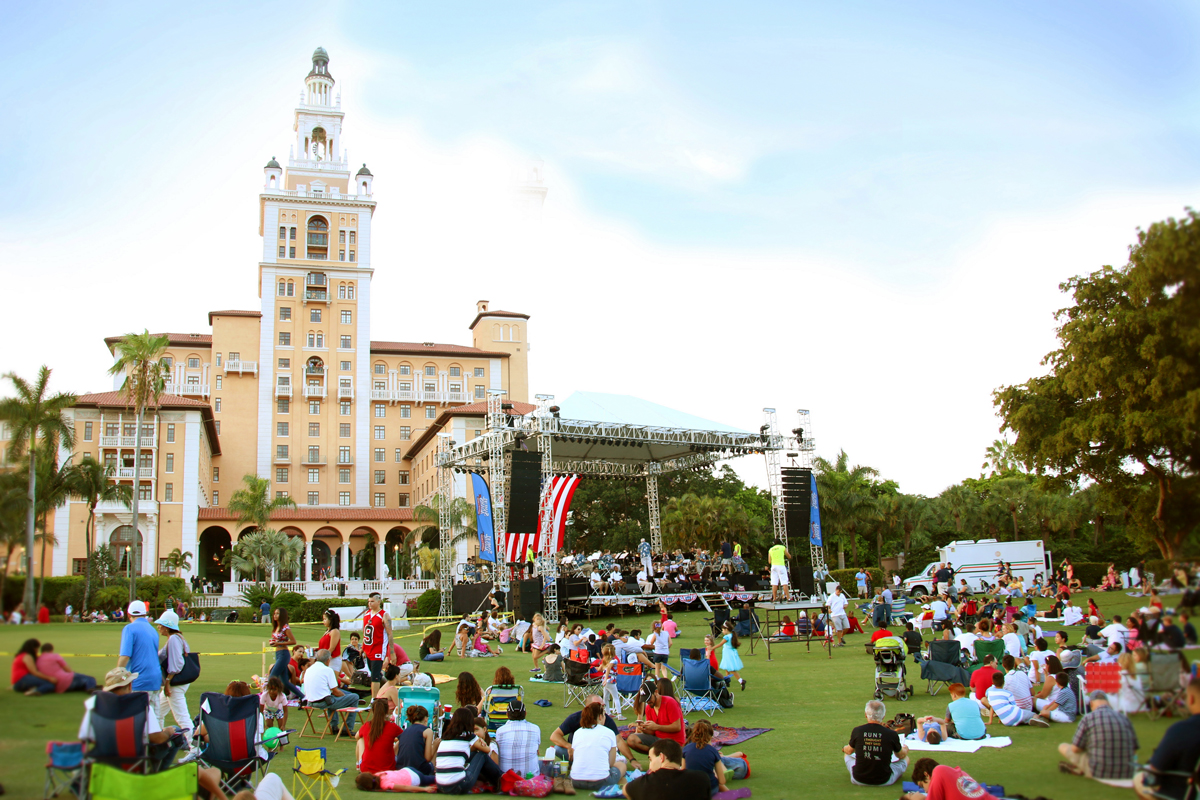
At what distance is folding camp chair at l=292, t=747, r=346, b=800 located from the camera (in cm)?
666

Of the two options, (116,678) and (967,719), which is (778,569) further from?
(116,678)

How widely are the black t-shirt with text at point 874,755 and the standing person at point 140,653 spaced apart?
5629 millimetres

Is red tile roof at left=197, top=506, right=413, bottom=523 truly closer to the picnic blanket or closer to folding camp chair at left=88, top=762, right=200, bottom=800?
the picnic blanket

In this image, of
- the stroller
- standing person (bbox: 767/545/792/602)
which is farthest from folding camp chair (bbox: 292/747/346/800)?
standing person (bbox: 767/545/792/602)

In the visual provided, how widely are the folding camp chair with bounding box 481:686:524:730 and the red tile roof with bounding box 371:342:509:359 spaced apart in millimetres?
63763

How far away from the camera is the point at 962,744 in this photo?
840 cm

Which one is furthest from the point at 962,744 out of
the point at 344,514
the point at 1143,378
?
the point at 344,514

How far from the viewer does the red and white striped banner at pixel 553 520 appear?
24078mm

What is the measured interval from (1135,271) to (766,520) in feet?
163

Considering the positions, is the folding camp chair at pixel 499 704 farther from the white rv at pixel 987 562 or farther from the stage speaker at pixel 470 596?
the white rv at pixel 987 562

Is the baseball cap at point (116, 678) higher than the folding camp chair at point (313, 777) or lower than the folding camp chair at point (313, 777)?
higher

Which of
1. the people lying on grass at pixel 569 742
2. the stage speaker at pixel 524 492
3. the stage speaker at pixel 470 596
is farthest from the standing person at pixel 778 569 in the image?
the people lying on grass at pixel 569 742

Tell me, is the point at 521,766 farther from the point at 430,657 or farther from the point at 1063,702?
the point at 430,657

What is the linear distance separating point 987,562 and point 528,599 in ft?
56.1
